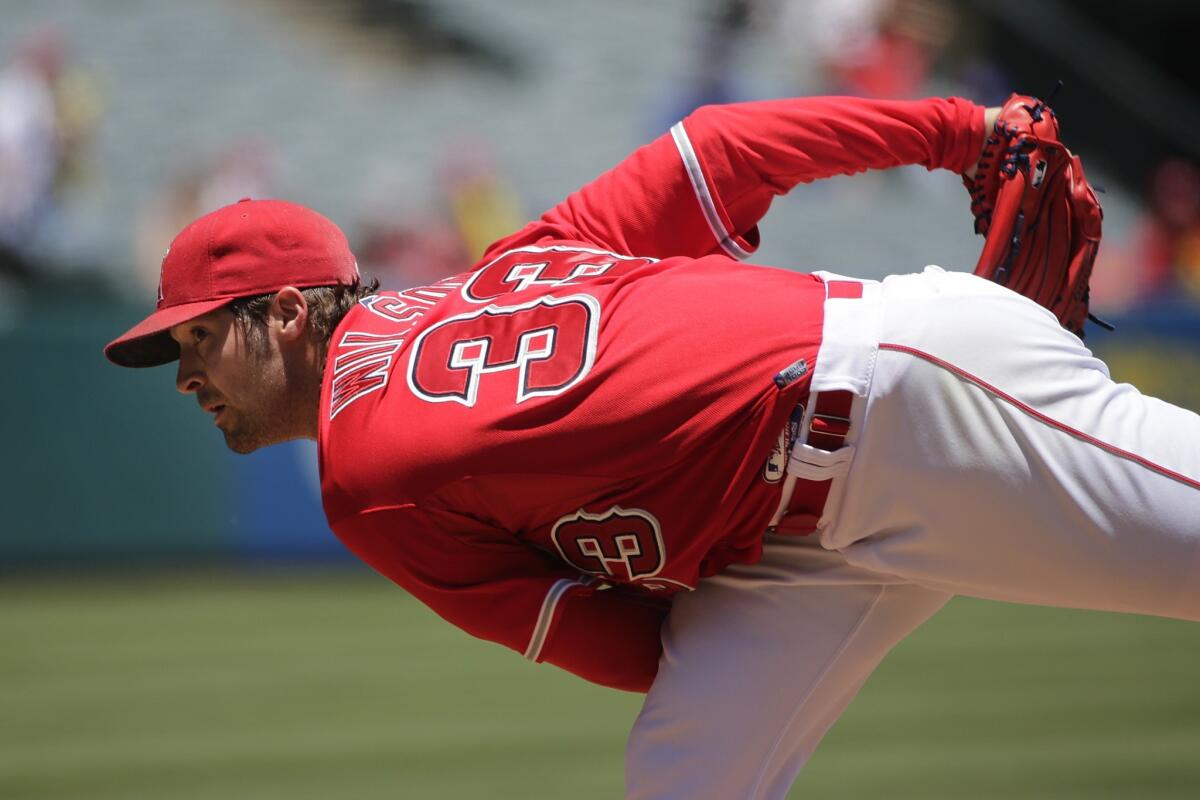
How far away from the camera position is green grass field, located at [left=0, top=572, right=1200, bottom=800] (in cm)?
506

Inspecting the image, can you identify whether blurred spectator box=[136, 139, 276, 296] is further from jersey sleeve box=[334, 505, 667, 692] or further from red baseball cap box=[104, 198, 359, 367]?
jersey sleeve box=[334, 505, 667, 692]

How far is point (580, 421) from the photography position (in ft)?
7.83

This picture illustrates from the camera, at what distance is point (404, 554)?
2570 mm

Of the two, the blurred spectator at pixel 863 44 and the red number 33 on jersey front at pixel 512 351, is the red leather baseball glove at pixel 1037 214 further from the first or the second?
the blurred spectator at pixel 863 44

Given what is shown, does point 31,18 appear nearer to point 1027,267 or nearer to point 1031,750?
point 1031,750

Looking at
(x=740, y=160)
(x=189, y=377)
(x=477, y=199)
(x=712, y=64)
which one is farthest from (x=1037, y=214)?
(x=712, y=64)

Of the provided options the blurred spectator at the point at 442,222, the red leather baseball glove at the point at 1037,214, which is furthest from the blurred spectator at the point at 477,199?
the red leather baseball glove at the point at 1037,214

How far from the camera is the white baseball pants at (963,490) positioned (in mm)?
2312

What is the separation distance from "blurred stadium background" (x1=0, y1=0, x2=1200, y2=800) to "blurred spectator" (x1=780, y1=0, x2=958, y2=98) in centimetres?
3

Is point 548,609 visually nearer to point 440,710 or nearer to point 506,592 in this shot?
point 506,592

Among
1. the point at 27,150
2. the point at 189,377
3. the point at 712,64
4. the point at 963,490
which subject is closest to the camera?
the point at 963,490

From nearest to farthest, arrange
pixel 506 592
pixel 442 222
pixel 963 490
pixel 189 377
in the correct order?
pixel 963 490
pixel 506 592
pixel 189 377
pixel 442 222

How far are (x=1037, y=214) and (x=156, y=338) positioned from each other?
1.70 metres

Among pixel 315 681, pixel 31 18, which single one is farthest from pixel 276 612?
pixel 31 18
